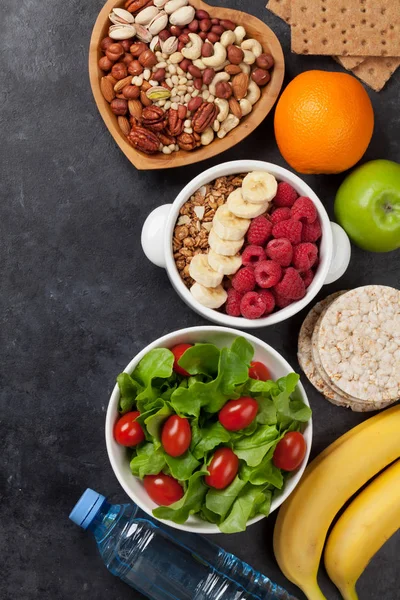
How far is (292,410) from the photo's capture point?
118 cm

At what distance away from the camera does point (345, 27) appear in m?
1.37

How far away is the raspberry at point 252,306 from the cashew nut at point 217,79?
0.41 metres

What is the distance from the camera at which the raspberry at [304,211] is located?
123cm

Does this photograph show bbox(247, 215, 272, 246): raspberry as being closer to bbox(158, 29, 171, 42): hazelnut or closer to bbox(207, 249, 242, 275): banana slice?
bbox(207, 249, 242, 275): banana slice

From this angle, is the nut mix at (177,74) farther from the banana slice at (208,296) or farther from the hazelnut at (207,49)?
the banana slice at (208,296)

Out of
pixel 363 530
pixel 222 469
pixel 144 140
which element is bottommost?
pixel 363 530

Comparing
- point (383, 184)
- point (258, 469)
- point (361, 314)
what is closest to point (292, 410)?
point (258, 469)

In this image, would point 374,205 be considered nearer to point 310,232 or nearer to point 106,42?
point 310,232

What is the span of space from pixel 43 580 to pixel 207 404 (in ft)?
1.84

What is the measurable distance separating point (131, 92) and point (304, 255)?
0.44 m

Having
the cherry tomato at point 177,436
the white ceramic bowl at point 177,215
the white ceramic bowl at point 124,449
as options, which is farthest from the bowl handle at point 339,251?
the cherry tomato at point 177,436

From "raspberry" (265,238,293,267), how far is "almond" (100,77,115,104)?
416mm

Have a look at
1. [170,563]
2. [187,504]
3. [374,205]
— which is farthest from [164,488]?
[374,205]

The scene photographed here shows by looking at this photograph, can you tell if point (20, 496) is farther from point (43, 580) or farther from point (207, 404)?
point (207, 404)
